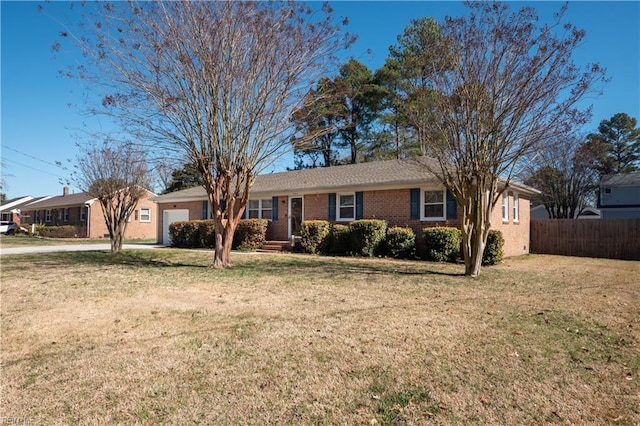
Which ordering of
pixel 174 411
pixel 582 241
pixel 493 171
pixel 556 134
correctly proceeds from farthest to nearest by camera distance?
pixel 582 241, pixel 493 171, pixel 556 134, pixel 174 411

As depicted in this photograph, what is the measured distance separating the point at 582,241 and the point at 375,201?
9569 mm

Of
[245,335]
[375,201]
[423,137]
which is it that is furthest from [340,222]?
[245,335]

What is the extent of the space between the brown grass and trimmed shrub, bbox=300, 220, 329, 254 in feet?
27.6

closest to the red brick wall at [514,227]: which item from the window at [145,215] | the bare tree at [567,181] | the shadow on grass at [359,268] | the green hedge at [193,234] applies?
the shadow on grass at [359,268]

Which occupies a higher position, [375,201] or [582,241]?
[375,201]

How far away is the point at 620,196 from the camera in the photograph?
3484 cm

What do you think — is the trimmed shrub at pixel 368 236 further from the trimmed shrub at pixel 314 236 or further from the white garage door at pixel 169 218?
the white garage door at pixel 169 218

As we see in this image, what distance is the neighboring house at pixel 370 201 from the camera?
577 inches

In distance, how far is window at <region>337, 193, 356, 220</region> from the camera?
16828mm

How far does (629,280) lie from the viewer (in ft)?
31.0

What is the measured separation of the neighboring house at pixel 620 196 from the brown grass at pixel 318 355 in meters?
33.7

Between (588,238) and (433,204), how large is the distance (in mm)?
8171

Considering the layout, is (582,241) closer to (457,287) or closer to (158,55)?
(457,287)

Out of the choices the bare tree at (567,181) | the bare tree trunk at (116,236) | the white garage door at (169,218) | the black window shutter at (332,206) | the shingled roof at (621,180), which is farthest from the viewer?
the shingled roof at (621,180)
